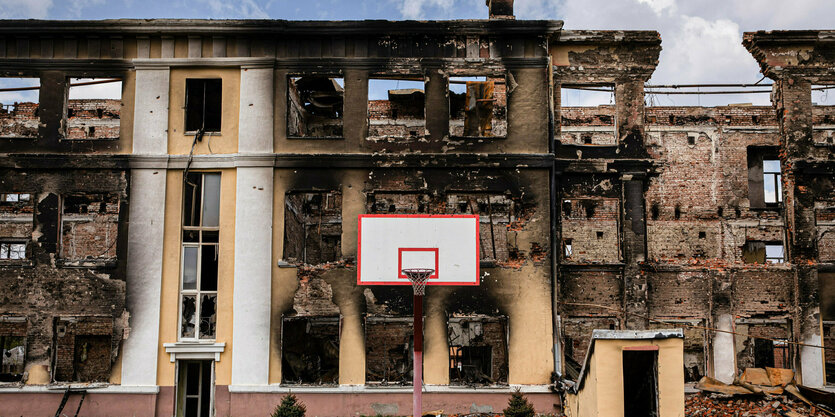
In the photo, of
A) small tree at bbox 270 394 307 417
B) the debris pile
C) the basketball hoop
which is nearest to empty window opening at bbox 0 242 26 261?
small tree at bbox 270 394 307 417

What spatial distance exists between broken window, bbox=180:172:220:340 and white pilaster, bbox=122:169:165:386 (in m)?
0.54

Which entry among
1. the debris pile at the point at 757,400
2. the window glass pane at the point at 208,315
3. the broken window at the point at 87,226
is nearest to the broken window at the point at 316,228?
the window glass pane at the point at 208,315

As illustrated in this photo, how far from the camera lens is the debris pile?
12125mm

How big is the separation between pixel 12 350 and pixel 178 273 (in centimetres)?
1285

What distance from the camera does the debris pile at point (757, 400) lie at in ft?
39.8

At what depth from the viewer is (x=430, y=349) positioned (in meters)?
12.9

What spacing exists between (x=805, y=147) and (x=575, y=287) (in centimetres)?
691

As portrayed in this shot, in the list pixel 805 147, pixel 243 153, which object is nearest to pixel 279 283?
pixel 243 153

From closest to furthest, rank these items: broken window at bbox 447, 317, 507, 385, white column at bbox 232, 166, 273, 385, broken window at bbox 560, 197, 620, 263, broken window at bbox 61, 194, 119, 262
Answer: white column at bbox 232, 166, 273, 385 → broken window at bbox 447, 317, 507, 385 → broken window at bbox 560, 197, 620, 263 → broken window at bbox 61, 194, 119, 262

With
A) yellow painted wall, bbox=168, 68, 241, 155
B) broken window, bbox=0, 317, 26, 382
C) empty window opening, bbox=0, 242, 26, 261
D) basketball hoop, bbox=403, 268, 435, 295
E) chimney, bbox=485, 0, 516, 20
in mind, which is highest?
chimney, bbox=485, 0, 516, 20

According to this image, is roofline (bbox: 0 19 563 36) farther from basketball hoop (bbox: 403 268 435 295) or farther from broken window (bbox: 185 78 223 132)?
basketball hoop (bbox: 403 268 435 295)

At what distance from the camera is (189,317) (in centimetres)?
1328

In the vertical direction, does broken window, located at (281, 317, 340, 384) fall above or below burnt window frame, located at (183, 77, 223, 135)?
below

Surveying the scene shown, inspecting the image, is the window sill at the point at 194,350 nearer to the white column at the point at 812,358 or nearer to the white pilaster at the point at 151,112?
the white pilaster at the point at 151,112
